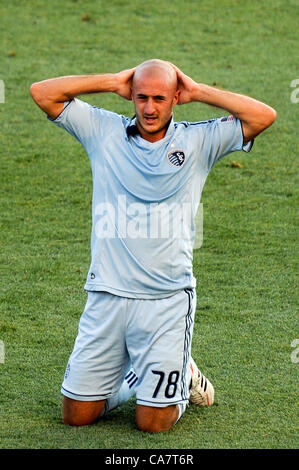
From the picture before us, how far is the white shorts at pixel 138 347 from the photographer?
4977mm

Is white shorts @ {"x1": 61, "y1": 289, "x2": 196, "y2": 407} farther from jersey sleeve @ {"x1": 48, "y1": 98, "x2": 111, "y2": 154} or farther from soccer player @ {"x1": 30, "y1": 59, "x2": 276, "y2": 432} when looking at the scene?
jersey sleeve @ {"x1": 48, "y1": 98, "x2": 111, "y2": 154}

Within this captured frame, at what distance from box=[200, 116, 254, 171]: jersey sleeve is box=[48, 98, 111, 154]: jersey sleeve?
0.50 metres

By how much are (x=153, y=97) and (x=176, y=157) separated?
1.06 feet

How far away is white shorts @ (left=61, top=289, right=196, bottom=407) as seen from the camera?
16.3 feet

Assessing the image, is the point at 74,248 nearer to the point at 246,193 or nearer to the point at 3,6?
the point at 246,193

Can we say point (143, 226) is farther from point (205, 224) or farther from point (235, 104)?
point (205, 224)

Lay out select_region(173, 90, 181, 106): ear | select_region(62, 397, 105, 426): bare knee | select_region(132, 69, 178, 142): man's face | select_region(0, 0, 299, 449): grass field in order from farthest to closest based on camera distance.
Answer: select_region(0, 0, 299, 449): grass field → select_region(62, 397, 105, 426): bare knee → select_region(173, 90, 181, 106): ear → select_region(132, 69, 178, 142): man's face

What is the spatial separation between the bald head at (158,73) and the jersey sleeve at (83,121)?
297 mm

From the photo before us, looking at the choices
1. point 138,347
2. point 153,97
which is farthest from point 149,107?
point 138,347

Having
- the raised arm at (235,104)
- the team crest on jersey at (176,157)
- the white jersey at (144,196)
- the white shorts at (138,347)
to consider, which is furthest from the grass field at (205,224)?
the raised arm at (235,104)

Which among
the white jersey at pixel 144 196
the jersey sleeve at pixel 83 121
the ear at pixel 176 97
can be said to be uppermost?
the ear at pixel 176 97

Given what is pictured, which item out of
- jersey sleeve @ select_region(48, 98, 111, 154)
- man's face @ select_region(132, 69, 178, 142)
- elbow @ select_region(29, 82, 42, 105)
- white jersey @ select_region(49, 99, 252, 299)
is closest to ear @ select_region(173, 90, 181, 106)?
man's face @ select_region(132, 69, 178, 142)

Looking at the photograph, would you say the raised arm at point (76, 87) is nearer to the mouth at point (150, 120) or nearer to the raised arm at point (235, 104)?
the mouth at point (150, 120)

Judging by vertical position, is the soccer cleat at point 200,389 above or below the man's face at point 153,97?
below
